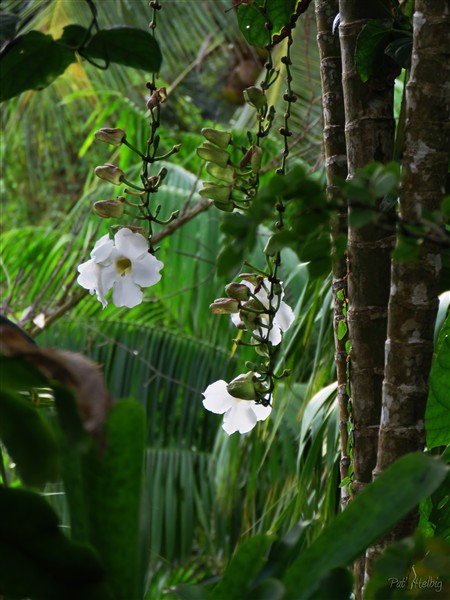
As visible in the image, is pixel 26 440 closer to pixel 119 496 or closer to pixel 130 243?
pixel 119 496

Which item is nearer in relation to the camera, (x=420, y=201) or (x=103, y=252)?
(x=420, y=201)

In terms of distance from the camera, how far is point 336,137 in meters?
0.58

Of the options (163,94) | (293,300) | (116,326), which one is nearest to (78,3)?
(116,326)

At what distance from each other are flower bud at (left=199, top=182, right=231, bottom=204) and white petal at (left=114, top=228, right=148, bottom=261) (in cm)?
5

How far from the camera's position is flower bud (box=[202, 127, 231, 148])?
20.5 inches

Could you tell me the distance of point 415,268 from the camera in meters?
0.41

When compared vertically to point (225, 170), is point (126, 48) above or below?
above

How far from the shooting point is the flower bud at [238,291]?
1.65 ft

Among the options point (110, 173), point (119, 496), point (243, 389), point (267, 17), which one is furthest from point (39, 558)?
point (267, 17)

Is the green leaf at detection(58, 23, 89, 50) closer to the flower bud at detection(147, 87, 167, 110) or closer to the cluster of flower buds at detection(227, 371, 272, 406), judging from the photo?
the flower bud at detection(147, 87, 167, 110)

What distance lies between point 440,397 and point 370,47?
0.29m

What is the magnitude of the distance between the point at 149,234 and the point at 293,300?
4.69 ft

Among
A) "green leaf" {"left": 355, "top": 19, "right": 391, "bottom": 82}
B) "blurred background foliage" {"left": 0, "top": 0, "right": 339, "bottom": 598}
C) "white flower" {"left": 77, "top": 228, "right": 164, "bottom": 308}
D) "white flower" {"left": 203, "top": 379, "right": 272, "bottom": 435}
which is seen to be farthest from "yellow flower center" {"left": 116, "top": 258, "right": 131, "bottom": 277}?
"blurred background foliage" {"left": 0, "top": 0, "right": 339, "bottom": 598}
